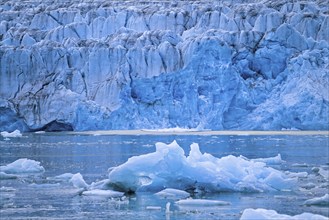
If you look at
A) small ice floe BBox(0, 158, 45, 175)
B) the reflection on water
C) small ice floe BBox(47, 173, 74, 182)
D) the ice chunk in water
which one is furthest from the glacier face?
the ice chunk in water

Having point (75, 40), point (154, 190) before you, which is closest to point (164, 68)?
point (75, 40)

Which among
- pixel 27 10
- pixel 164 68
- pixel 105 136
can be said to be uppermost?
pixel 27 10

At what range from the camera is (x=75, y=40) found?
34719 mm

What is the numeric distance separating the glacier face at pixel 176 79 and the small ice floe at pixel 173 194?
645 inches

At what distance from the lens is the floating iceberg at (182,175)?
12641 millimetres

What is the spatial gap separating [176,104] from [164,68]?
2.11m

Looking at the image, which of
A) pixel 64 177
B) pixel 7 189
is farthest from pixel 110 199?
pixel 64 177

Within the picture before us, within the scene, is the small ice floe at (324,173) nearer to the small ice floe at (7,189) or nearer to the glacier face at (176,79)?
the small ice floe at (7,189)

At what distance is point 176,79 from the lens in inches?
1211

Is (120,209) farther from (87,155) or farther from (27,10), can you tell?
(27,10)

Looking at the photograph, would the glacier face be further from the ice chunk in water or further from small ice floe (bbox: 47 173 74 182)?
the ice chunk in water

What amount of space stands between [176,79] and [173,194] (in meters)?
18.4

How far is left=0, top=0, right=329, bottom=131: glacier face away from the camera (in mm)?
29672

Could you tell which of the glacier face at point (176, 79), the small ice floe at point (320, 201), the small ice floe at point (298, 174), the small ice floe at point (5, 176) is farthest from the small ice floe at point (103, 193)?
the glacier face at point (176, 79)
